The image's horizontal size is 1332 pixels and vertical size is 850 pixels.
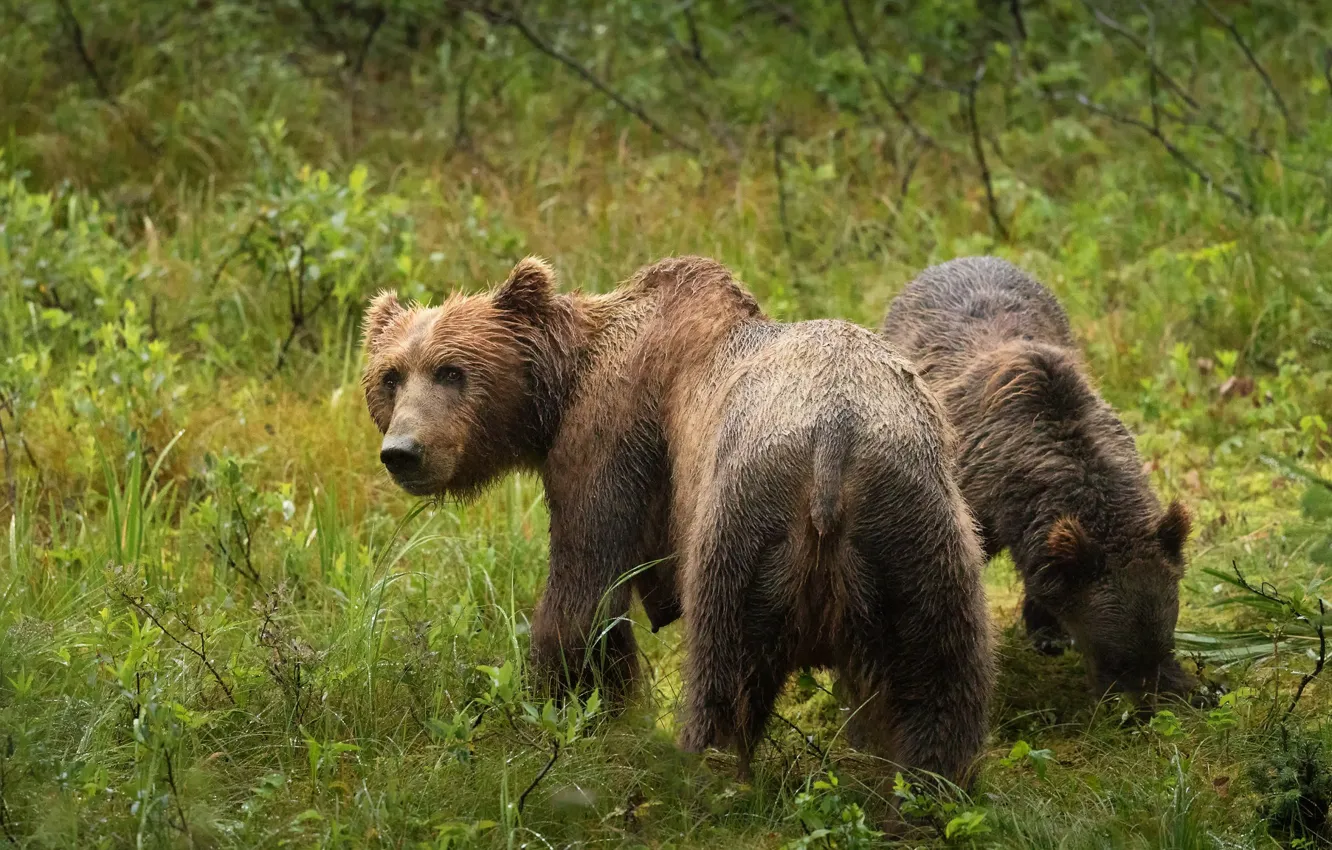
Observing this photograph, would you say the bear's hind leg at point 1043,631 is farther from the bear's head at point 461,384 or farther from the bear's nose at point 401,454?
the bear's nose at point 401,454

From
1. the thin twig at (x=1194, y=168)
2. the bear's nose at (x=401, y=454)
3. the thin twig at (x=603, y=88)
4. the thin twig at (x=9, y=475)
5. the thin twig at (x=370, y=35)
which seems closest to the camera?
the bear's nose at (x=401, y=454)

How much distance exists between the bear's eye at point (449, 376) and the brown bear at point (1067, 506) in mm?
1741

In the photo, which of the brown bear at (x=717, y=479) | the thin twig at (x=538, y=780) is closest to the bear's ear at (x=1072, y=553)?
the brown bear at (x=717, y=479)

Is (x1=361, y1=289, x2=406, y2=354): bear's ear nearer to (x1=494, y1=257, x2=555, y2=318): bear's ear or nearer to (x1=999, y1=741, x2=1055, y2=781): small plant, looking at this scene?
(x1=494, y1=257, x2=555, y2=318): bear's ear

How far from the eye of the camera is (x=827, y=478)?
3.87 m

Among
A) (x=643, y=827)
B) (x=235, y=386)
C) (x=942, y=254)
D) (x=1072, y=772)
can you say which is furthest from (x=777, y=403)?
(x=942, y=254)

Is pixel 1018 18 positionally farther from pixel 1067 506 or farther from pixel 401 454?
pixel 401 454

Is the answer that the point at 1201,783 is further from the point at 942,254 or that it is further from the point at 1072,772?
the point at 942,254

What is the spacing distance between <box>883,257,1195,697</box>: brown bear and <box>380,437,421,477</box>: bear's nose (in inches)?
72.5

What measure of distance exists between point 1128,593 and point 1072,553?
227 mm

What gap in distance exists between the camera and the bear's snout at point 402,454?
14.8ft

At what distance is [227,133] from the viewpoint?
9953mm

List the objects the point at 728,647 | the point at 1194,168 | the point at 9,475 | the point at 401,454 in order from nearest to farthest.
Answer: the point at 728,647 → the point at 401,454 → the point at 9,475 → the point at 1194,168

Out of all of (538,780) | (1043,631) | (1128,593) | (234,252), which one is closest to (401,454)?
(538,780)
